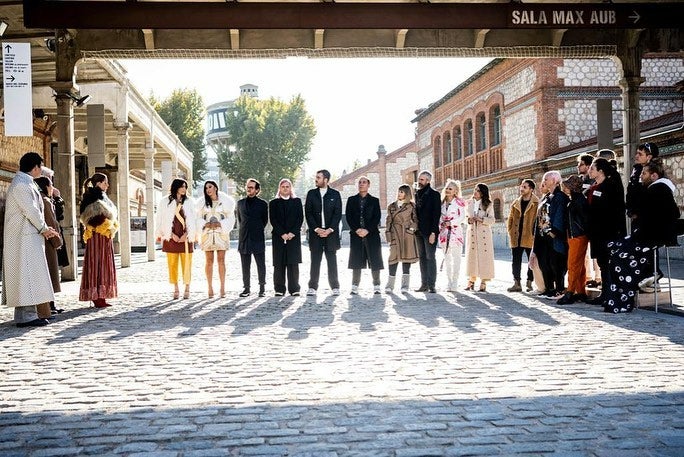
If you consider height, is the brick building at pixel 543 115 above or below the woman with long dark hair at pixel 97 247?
above

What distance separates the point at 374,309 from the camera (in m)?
9.16

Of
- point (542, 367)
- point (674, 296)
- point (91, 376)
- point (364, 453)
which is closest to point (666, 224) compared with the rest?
point (674, 296)

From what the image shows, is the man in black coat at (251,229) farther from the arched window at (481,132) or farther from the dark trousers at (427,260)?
the arched window at (481,132)

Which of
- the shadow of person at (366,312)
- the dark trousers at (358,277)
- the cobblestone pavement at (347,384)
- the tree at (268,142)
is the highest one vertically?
the tree at (268,142)

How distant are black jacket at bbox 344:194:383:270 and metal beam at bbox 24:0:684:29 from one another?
3056mm

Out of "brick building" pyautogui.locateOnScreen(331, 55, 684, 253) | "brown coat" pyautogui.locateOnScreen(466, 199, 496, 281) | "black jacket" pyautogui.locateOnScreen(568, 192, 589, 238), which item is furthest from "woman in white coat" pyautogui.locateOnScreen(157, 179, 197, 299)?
"brick building" pyautogui.locateOnScreen(331, 55, 684, 253)

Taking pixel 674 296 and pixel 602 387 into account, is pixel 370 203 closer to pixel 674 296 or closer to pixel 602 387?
pixel 674 296

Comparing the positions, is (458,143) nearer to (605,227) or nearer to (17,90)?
(605,227)

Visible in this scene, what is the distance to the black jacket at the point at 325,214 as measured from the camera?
11180 millimetres

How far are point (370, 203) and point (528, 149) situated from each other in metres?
17.3

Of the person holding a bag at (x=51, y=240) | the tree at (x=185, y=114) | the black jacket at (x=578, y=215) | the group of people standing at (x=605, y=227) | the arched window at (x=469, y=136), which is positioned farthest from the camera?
the tree at (x=185, y=114)

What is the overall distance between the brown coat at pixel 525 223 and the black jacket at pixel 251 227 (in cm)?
418

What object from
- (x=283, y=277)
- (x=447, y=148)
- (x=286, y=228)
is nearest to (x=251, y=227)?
(x=286, y=228)

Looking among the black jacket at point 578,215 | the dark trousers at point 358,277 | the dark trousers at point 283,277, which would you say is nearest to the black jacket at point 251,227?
the dark trousers at point 283,277
